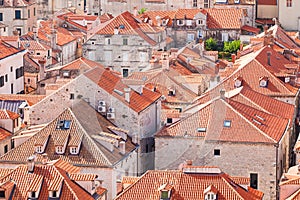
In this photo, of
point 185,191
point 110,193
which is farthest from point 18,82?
point 185,191

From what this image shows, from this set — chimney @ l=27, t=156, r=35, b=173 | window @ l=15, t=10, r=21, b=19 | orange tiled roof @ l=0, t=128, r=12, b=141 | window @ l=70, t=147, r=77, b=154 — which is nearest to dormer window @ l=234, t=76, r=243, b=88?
orange tiled roof @ l=0, t=128, r=12, b=141

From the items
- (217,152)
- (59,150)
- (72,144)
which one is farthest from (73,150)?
(217,152)

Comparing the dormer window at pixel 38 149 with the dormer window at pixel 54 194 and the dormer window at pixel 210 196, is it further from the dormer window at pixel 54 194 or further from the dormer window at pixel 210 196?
the dormer window at pixel 210 196

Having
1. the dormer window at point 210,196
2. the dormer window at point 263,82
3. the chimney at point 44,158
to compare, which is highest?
the dormer window at point 263,82

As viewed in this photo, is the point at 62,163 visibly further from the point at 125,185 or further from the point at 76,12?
the point at 76,12

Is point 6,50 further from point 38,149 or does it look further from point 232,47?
point 232,47

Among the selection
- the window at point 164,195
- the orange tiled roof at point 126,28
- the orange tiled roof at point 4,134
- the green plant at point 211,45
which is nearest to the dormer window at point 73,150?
the orange tiled roof at point 4,134
